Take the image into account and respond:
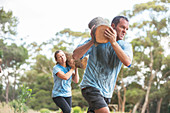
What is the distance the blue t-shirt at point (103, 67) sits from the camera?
2.16 metres

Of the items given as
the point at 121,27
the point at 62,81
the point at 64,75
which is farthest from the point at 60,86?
the point at 121,27

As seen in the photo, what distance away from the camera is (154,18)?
22.5 m

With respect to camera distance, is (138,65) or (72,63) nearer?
(72,63)

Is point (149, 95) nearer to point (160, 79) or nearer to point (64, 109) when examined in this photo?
point (160, 79)

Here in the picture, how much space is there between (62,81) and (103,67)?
1.61 meters

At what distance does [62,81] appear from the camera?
367 centimetres

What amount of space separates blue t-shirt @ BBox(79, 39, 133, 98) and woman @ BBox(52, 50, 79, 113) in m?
1.28

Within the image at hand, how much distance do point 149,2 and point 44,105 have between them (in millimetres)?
15214

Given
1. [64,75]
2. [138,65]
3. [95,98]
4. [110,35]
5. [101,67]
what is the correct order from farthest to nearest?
[138,65], [64,75], [101,67], [95,98], [110,35]

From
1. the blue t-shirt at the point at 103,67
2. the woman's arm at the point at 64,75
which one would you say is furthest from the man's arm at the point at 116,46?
the woman's arm at the point at 64,75

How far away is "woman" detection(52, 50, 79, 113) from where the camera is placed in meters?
3.49

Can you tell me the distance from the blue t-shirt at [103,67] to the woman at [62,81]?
4.20 ft

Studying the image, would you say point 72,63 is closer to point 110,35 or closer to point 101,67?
point 101,67

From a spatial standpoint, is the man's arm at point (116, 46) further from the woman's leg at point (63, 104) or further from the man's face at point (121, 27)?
the woman's leg at point (63, 104)
